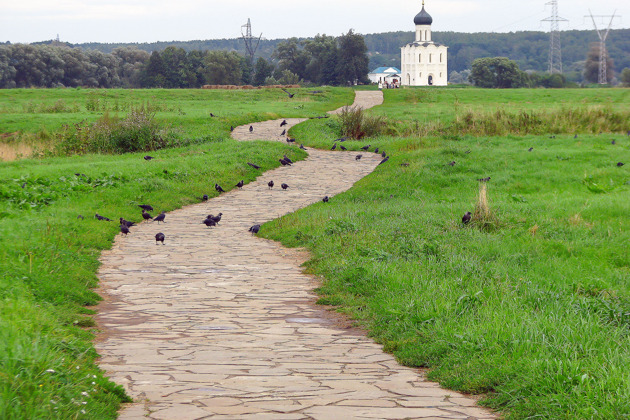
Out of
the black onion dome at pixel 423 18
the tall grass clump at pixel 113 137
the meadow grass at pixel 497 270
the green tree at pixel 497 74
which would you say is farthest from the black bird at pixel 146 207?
the black onion dome at pixel 423 18

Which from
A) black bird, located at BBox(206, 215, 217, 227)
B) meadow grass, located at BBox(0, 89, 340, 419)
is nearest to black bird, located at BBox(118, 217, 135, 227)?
meadow grass, located at BBox(0, 89, 340, 419)

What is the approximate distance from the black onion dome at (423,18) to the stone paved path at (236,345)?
15581 centimetres

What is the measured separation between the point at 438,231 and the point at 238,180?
9480 millimetres

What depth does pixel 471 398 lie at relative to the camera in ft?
17.1

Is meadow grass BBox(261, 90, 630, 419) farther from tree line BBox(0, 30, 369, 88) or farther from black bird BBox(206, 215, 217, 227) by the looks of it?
tree line BBox(0, 30, 369, 88)

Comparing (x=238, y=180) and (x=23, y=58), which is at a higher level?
(x=23, y=58)

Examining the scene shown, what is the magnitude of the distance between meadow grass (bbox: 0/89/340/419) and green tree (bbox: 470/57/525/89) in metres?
89.4

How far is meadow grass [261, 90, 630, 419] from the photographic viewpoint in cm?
516

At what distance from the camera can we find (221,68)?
102625 mm

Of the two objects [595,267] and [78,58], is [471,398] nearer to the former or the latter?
[595,267]

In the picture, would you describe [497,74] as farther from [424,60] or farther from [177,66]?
[424,60]

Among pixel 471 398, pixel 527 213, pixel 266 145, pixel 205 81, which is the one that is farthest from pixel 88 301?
pixel 205 81

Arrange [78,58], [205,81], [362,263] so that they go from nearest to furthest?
[362,263] < [78,58] < [205,81]

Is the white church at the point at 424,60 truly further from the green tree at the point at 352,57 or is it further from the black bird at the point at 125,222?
the black bird at the point at 125,222
